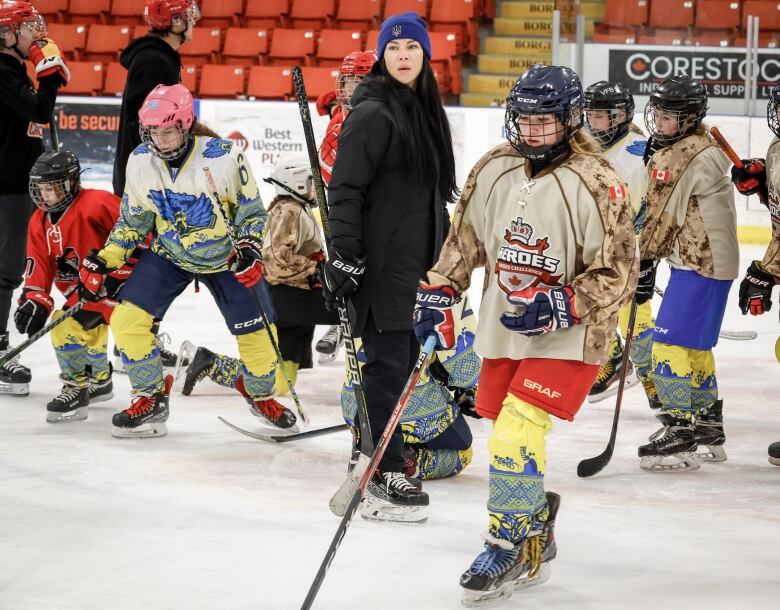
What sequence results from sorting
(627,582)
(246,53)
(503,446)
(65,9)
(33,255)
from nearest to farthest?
(503,446) < (627,582) < (33,255) < (246,53) < (65,9)

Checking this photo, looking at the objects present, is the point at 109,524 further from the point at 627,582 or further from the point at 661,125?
the point at 661,125

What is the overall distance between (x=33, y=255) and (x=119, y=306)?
22.2 inches

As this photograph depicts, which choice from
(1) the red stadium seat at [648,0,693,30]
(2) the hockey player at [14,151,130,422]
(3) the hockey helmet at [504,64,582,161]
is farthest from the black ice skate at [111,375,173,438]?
(1) the red stadium seat at [648,0,693,30]

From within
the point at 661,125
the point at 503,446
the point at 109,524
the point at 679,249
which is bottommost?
the point at 109,524

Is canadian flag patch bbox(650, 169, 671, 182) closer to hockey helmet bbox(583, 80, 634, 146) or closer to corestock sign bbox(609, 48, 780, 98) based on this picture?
hockey helmet bbox(583, 80, 634, 146)

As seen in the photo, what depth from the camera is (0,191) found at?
5172 millimetres

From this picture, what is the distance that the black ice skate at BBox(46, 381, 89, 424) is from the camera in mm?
4445

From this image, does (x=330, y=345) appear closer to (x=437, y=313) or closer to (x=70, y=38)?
(x=437, y=313)

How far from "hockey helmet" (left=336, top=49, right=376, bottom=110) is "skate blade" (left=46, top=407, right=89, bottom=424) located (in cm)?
152

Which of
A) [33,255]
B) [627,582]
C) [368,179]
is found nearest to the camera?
[627,582]

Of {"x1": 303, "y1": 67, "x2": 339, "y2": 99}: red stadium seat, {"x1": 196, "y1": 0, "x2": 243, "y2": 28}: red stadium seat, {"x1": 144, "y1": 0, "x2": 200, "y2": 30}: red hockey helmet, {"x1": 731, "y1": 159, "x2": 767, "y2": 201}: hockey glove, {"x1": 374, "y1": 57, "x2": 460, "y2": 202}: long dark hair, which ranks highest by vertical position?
{"x1": 196, "y1": 0, "x2": 243, "y2": 28}: red stadium seat

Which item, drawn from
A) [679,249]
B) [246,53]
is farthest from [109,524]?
[246,53]

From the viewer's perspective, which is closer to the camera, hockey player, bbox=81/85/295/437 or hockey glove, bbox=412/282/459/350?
hockey glove, bbox=412/282/459/350

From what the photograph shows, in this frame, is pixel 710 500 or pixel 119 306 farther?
pixel 119 306
